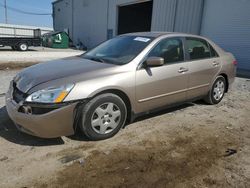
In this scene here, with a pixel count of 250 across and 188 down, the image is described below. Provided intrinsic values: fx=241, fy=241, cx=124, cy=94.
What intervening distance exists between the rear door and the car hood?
5.81 ft

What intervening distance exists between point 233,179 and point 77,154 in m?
1.90

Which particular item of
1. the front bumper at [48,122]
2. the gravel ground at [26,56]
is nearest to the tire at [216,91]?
the front bumper at [48,122]

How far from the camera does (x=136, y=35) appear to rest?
14.7ft

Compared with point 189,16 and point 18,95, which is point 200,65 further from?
point 189,16

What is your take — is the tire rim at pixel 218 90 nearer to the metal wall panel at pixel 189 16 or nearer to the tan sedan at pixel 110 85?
the tan sedan at pixel 110 85

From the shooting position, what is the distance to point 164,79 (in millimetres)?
4070

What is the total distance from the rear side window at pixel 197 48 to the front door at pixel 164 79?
0.26 metres

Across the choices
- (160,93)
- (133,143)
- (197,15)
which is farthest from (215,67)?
(197,15)

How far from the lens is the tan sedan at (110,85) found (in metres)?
3.10

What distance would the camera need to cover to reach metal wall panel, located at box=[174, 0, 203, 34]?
1339 centimetres

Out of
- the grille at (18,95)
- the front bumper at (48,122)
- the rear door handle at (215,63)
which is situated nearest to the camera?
the front bumper at (48,122)

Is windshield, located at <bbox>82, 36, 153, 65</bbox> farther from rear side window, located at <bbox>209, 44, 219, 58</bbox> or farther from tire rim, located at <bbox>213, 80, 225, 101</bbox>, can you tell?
tire rim, located at <bbox>213, 80, 225, 101</bbox>

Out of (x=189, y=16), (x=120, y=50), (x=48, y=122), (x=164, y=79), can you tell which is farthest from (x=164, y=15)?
(x=48, y=122)

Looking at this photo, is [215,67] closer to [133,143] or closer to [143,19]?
[133,143]
